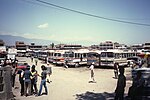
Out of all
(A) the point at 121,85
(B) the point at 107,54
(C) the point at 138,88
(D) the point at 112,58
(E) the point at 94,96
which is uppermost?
(B) the point at 107,54

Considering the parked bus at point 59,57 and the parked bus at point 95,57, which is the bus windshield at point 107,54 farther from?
the parked bus at point 59,57

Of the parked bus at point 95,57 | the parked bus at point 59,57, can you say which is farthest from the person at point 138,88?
the parked bus at point 59,57

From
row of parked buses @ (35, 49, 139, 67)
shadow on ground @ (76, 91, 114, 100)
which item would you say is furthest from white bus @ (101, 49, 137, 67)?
shadow on ground @ (76, 91, 114, 100)

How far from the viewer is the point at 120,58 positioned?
3156cm

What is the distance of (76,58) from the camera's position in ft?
110

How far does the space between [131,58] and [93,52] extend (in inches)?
275

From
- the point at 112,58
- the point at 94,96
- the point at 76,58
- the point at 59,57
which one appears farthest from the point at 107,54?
the point at 94,96

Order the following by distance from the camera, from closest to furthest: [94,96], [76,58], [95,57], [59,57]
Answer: [94,96] < [95,57] < [76,58] < [59,57]

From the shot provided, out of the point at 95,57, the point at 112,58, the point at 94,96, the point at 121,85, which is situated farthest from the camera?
the point at 95,57

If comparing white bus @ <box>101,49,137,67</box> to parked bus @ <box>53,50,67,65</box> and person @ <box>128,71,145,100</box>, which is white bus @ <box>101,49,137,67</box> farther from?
person @ <box>128,71,145,100</box>

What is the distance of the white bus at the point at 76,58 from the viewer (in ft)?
110

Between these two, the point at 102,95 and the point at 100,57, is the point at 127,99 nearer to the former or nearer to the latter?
the point at 102,95

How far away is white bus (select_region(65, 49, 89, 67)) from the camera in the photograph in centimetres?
3350

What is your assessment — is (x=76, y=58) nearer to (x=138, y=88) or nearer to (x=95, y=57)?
(x=95, y=57)
